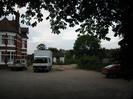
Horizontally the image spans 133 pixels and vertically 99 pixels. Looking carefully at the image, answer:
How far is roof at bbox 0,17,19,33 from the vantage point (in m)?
64.0

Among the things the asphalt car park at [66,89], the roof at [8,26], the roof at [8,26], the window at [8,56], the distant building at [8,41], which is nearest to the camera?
the asphalt car park at [66,89]

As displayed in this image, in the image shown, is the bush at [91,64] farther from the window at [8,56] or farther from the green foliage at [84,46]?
the green foliage at [84,46]

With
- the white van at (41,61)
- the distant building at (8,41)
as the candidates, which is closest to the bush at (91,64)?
the white van at (41,61)

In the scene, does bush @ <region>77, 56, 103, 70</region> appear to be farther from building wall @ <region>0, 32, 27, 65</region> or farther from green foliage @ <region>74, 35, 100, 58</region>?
green foliage @ <region>74, 35, 100, 58</region>

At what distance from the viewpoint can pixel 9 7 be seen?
55.0 feet

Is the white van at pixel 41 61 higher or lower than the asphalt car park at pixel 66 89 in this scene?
higher

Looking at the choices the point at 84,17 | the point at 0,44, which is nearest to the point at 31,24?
the point at 84,17

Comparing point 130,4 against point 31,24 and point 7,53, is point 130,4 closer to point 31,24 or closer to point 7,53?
point 31,24

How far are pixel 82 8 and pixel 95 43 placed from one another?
93590mm

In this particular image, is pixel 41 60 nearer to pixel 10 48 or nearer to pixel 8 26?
pixel 10 48

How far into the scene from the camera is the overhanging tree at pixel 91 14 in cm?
1556

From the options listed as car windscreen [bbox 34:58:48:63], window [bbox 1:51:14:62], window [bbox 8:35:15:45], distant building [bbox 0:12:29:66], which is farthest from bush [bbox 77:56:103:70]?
window [bbox 8:35:15:45]

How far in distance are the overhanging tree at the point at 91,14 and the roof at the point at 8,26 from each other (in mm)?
A: 45047

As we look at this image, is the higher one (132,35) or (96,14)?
(96,14)
